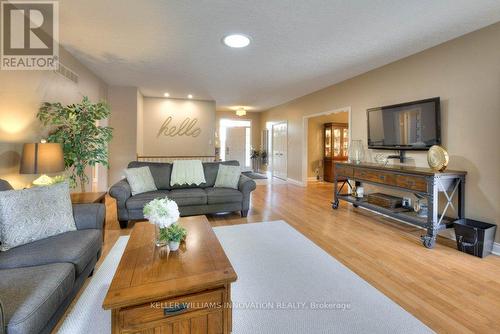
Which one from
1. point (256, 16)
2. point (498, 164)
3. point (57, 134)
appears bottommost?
point (498, 164)

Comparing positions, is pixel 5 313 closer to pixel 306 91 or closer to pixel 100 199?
pixel 100 199

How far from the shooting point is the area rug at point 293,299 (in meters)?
1.55

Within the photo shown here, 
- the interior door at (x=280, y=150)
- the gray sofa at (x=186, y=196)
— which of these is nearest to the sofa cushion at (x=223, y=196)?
the gray sofa at (x=186, y=196)

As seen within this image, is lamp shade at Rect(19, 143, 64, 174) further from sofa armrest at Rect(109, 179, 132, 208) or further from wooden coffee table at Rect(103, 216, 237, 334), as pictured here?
wooden coffee table at Rect(103, 216, 237, 334)

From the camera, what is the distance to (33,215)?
1.70m

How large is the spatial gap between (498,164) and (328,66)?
2630 mm

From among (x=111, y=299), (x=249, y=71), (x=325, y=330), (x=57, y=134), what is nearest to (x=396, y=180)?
(x=325, y=330)

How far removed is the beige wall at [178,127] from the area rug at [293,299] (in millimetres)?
4748

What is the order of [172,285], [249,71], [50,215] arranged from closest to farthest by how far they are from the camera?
[172,285]
[50,215]
[249,71]

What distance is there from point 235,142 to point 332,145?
3.86 metres

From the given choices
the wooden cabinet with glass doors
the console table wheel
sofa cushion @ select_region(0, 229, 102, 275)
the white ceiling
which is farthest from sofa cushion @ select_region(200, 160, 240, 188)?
the wooden cabinet with glass doors

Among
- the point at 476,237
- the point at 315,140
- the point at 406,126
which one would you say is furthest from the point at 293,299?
the point at 315,140

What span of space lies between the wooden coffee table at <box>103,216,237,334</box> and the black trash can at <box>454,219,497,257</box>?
2818 millimetres

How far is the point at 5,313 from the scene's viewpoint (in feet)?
3.35
